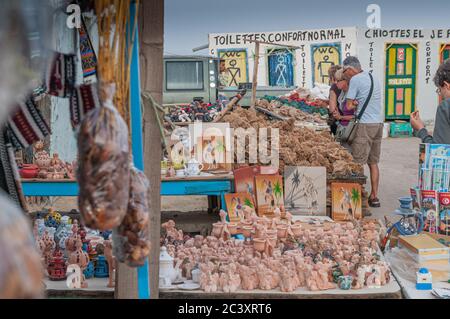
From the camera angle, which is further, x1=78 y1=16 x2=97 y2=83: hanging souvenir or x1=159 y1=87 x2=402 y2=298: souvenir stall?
x1=159 y1=87 x2=402 y2=298: souvenir stall

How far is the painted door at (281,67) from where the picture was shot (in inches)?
573

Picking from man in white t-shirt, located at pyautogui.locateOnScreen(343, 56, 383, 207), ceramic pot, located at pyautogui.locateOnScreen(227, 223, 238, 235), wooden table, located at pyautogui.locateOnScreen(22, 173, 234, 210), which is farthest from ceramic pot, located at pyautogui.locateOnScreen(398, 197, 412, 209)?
man in white t-shirt, located at pyautogui.locateOnScreen(343, 56, 383, 207)

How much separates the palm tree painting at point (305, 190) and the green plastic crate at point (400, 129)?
9.21 m

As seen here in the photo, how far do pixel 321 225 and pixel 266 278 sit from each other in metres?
1.29

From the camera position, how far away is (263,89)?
13.7m

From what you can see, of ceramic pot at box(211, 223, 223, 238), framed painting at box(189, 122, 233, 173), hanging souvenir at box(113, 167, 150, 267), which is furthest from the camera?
framed painting at box(189, 122, 233, 173)

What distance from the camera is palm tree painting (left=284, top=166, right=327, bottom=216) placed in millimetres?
5453

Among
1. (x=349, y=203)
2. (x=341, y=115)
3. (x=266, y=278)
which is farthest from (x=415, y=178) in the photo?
(x=266, y=278)

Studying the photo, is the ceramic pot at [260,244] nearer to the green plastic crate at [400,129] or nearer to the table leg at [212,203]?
the table leg at [212,203]

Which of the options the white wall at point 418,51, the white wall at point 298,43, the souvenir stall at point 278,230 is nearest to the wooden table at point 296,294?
the souvenir stall at point 278,230

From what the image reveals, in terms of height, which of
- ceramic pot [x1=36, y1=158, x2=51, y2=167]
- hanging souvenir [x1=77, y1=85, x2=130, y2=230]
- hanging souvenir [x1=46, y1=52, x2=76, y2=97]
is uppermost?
hanging souvenir [x1=46, y1=52, x2=76, y2=97]

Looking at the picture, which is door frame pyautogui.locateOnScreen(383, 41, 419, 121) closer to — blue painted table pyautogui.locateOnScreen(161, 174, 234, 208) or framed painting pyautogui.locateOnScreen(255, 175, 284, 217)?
framed painting pyautogui.locateOnScreen(255, 175, 284, 217)

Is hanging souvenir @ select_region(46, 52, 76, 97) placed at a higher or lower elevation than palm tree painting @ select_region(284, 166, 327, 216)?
higher

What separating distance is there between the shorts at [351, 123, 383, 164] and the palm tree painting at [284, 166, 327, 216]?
1.48m
